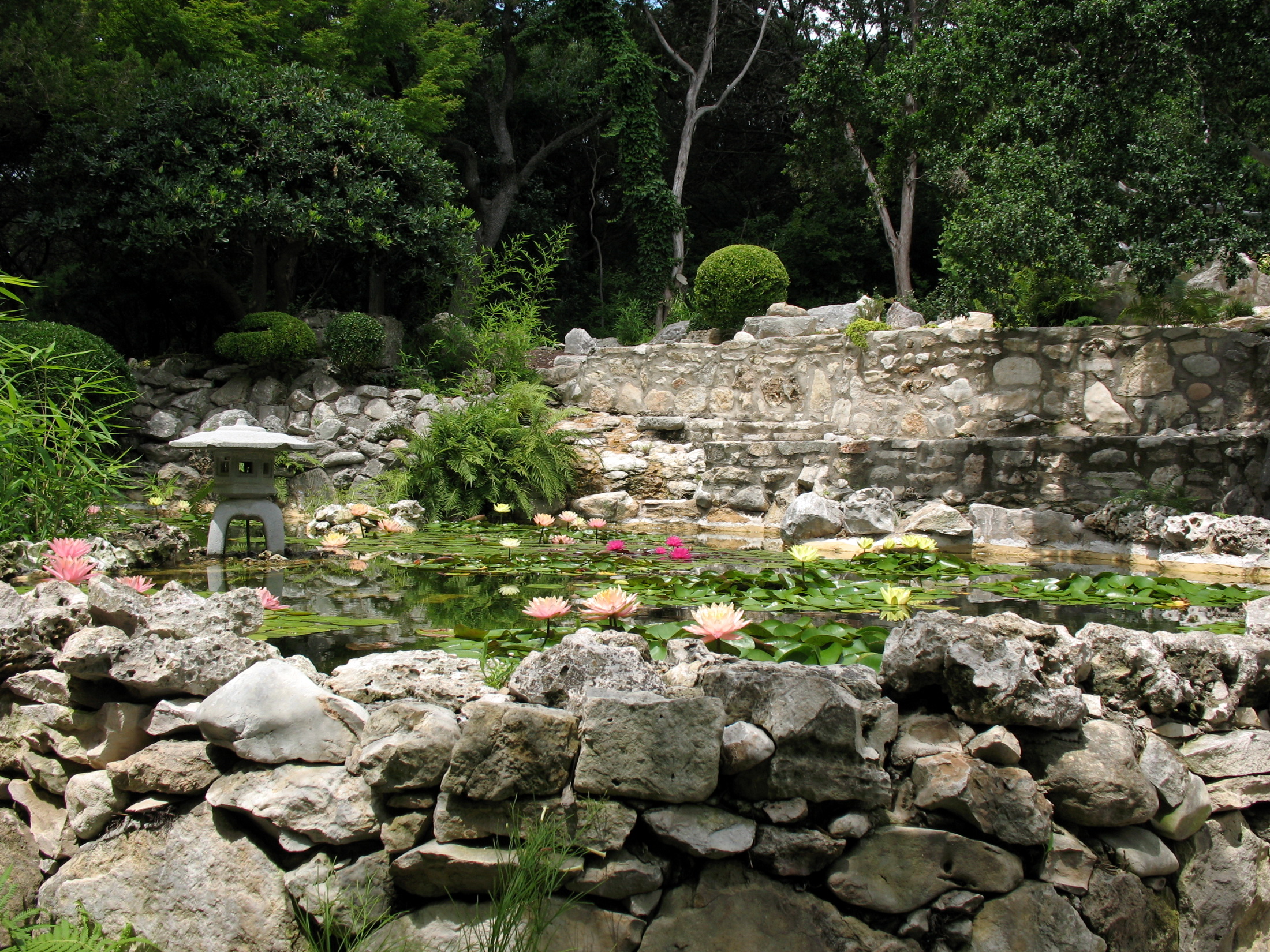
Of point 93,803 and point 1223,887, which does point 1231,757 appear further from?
point 93,803

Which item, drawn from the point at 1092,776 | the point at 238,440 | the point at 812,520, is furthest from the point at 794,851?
the point at 812,520

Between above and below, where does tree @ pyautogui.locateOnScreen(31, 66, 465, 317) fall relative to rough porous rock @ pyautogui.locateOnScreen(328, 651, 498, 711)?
above

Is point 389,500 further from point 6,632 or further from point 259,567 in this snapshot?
point 6,632

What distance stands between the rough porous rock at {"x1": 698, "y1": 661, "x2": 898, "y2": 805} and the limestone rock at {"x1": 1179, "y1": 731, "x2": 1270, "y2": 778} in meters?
0.80

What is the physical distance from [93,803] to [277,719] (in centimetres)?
49

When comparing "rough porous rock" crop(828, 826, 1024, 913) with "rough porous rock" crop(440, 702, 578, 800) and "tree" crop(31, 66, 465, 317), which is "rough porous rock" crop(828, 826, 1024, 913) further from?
"tree" crop(31, 66, 465, 317)

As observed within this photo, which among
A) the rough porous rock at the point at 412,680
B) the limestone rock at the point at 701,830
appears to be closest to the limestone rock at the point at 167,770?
the rough porous rock at the point at 412,680

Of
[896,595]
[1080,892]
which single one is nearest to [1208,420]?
[896,595]

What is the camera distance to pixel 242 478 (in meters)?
4.23

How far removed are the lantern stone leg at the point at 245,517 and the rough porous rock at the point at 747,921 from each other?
343 centimetres

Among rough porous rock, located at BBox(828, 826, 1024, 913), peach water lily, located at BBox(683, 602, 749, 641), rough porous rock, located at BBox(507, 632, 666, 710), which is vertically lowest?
rough porous rock, located at BBox(828, 826, 1024, 913)

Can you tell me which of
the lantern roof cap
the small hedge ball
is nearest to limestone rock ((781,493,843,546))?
the lantern roof cap

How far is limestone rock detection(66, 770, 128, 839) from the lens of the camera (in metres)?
1.68

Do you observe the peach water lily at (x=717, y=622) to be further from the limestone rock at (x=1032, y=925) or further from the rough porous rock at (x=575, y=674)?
the limestone rock at (x=1032, y=925)
